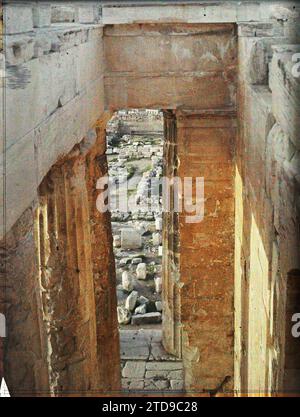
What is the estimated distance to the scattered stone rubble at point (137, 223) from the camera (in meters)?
13.1

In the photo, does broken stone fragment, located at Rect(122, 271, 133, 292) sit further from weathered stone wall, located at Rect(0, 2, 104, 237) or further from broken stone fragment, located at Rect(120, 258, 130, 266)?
weathered stone wall, located at Rect(0, 2, 104, 237)

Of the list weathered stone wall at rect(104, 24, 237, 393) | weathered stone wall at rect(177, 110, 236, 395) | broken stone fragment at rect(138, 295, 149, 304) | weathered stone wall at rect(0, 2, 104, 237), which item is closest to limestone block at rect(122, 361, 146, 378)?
weathered stone wall at rect(177, 110, 236, 395)

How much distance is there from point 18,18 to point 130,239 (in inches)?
514

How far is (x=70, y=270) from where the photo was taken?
22.4ft

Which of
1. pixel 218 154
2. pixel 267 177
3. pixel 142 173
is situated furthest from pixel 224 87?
pixel 142 173

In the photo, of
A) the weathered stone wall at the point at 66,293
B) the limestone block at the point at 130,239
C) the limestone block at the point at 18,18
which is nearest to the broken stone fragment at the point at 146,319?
the weathered stone wall at the point at 66,293

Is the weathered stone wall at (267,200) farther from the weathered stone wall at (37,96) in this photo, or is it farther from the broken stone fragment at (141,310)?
the broken stone fragment at (141,310)

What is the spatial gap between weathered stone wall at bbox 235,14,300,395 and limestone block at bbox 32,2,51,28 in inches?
70.7

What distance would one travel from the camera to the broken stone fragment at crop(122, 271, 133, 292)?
14.1 m

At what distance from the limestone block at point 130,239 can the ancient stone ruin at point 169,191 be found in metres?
5.30

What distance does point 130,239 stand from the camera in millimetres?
17047

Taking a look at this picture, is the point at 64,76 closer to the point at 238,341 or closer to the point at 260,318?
the point at 260,318

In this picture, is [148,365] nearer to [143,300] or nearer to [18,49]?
[143,300]

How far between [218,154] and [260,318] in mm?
3080
